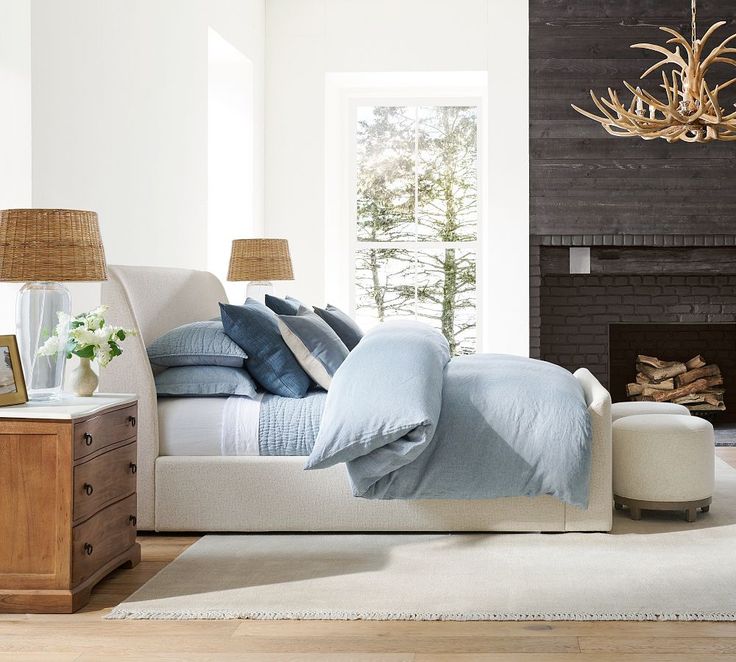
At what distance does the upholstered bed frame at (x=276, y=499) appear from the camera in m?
3.60

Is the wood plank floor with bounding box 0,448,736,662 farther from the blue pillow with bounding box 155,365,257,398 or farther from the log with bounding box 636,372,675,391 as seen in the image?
the log with bounding box 636,372,675,391

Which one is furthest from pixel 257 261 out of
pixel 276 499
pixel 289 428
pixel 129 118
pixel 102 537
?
pixel 102 537

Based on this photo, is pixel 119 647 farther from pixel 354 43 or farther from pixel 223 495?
pixel 354 43

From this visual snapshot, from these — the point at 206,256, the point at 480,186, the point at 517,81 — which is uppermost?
the point at 517,81

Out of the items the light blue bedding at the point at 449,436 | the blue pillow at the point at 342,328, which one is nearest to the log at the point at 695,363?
the blue pillow at the point at 342,328

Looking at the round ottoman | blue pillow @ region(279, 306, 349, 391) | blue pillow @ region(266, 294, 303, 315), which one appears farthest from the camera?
blue pillow @ region(266, 294, 303, 315)

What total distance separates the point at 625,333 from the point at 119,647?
5.29 m

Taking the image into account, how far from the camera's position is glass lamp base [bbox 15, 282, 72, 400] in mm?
3041

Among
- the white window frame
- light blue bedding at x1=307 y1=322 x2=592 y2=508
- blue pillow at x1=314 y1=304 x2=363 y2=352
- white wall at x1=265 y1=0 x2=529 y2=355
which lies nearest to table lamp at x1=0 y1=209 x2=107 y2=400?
light blue bedding at x1=307 y1=322 x2=592 y2=508

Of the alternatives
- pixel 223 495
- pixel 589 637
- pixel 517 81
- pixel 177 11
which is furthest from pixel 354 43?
pixel 589 637

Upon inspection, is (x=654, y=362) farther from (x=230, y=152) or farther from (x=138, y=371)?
(x=138, y=371)

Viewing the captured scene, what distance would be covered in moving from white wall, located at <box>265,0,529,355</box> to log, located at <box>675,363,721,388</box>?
114 centimetres

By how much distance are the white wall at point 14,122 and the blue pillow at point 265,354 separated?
2.71 feet

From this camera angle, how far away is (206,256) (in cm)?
584
